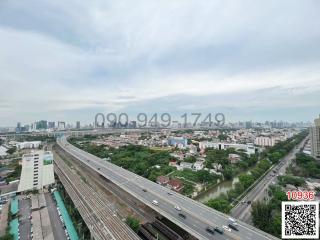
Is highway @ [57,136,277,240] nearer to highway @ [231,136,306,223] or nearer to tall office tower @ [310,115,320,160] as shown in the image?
highway @ [231,136,306,223]

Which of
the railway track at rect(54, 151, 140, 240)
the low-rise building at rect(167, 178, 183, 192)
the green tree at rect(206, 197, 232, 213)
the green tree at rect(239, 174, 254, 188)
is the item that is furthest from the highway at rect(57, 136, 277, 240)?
the green tree at rect(239, 174, 254, 188)

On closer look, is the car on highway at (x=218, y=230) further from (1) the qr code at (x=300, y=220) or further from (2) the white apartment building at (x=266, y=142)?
(2) the white apartment building at (x=266, y=142)

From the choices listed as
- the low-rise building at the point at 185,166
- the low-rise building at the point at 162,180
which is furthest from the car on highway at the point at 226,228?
the low-rise building at the point at 185,166

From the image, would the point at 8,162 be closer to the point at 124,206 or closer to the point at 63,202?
the point at 63,202

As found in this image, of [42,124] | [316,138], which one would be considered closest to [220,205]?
[316,138]

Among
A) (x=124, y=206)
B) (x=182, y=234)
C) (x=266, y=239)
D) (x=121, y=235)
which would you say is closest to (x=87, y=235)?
(x=121, y=235)

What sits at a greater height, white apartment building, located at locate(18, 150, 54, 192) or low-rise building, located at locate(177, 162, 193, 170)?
white apartment building, located at locate(18, 150, 54, 192)
